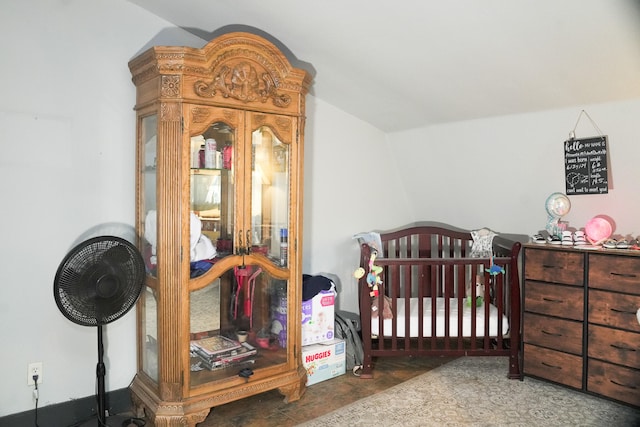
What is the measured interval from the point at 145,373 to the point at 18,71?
164 centimetres

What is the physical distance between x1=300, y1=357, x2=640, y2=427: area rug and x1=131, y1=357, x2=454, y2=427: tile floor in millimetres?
88

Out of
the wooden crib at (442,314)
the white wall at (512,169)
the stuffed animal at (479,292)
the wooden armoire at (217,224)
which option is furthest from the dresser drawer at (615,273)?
the wooden armoire at (217,224)

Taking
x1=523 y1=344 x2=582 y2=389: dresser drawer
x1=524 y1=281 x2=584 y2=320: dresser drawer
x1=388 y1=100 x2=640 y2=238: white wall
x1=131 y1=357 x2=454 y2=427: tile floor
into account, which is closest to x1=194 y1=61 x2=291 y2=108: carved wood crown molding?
x1=388 y1=100 x2=640 y2=238: white wall

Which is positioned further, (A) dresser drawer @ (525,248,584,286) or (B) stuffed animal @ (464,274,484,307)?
(B) stuffed animal @ (464,274,484,307)

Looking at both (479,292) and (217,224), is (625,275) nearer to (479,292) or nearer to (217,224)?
(479,292)

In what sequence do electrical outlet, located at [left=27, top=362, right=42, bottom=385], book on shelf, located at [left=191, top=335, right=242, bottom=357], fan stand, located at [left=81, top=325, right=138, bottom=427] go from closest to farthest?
fan stand, located at [left=81, top=325, right=138, bottom=427] → electrical outlet, located at [left=27, top=362, right=42, bottom=385] → book on shelf, located at [left=191, top=335, right=242, bottom=357]

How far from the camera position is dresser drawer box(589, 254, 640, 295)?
2559 mm

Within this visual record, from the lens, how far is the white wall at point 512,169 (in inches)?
107

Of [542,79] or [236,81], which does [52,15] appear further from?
[542,79]

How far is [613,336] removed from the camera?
2637 millimetres

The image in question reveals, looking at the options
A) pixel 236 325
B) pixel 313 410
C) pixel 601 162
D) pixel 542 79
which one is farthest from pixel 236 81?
pixel 601 162

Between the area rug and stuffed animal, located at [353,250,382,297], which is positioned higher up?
stuffed animal, located at [353,250,382,297]

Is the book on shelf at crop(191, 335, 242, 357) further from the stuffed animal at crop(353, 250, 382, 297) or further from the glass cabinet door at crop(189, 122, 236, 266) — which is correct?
the stuffed animal at crop(353, 250, 382, 297)

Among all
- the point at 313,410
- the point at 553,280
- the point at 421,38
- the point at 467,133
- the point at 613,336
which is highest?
the point at 421,38
